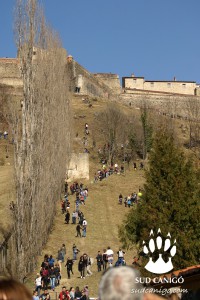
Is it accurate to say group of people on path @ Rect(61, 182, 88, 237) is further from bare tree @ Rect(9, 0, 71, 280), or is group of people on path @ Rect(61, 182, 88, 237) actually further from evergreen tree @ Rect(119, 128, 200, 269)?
evergreen tree @ Rect(119, 128, 200, 269)

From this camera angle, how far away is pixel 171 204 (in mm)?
15078

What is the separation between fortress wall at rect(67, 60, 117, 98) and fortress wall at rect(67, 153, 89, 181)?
3864cm

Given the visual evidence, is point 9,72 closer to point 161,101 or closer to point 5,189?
point 161,101

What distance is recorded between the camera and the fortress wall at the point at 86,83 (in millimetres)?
78500

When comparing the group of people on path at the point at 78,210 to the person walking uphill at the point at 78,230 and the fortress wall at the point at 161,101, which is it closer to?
the person walking uphill at the point at 78,230

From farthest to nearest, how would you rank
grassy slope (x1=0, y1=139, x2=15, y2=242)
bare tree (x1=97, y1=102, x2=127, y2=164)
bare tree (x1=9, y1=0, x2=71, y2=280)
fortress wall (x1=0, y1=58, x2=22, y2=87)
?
fortress wall (x1=0, y1=58, x2=22, y2=87) → bare tree (x1=97, y1=102, x2=127, y2=164) → grassy slope (x1=0, y1=139, x2=15, y2=242) → bare tree (x1=9, y1=0, x2=71, y2=280)

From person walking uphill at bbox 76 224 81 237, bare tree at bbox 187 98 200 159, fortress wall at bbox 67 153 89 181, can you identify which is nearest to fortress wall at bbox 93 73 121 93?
bare tree at bbox 187 98 200 159

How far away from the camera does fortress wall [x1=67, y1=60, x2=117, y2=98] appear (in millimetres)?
78500

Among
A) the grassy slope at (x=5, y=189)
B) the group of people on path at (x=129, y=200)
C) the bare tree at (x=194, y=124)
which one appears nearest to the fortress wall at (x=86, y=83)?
the bare tree at (x=194, y=124)

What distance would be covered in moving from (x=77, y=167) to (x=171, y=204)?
24213mm

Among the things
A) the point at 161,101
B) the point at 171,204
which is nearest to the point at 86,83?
the point at 161,101

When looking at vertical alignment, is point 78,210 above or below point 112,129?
below

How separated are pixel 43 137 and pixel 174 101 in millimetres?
59935

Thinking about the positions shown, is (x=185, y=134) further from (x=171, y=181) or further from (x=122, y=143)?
(x=171, y=181)
